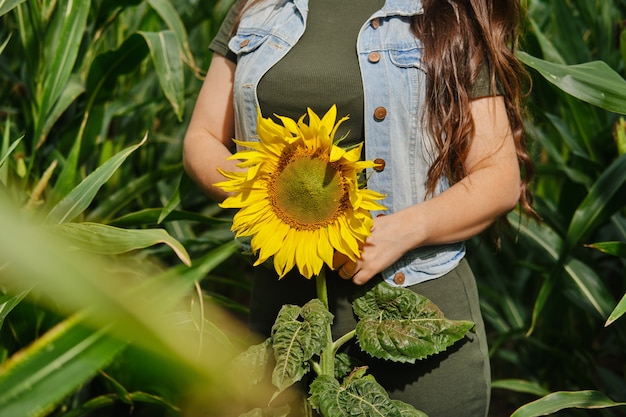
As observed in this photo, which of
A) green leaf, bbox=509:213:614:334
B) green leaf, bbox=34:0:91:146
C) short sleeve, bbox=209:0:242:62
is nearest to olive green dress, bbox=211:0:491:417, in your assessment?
short sleeve, bbox=209:0:242:62

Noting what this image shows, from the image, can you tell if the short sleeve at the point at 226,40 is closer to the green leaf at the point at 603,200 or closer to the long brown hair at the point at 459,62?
the long brown hair at the point at 459,62

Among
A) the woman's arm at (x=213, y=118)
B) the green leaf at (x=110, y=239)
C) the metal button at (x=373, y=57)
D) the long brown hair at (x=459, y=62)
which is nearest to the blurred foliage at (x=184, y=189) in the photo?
the green leaf at (x=110, y=239)

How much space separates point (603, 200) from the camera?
54.4 inches

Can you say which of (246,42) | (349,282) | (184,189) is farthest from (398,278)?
(184,189)

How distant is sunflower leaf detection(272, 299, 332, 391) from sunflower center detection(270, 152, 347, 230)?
9 cm

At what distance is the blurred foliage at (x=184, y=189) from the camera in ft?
3.63

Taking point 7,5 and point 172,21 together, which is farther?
point 172,21

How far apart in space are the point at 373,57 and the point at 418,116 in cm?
10

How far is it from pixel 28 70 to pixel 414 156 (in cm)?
102

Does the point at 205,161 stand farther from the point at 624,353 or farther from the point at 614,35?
the point at 614,35

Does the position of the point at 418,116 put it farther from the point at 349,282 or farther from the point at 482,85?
the point at 349,282

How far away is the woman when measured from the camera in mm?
919

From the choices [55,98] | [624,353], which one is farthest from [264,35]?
[624,353]

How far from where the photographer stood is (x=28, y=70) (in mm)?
1604
